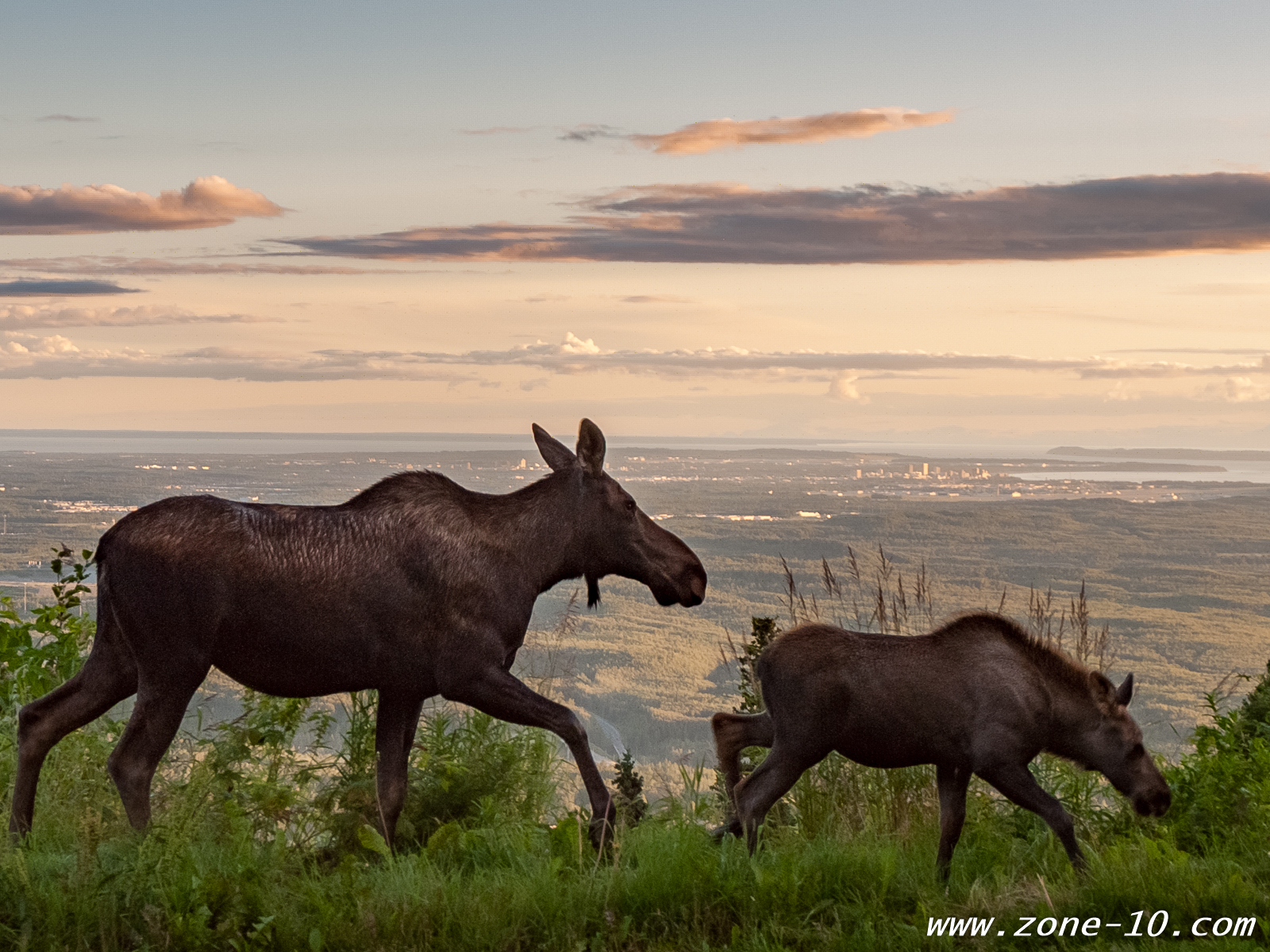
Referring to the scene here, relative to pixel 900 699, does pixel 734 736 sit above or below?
below

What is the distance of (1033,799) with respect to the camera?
715 centimetres

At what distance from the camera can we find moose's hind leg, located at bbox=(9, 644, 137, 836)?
7465mm

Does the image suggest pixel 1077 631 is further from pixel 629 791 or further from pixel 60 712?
pixel 60 712

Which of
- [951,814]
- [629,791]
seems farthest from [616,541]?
[951,814]

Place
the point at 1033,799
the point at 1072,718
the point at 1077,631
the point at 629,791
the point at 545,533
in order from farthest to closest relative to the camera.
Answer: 1. the point at 1077,631
2. the point at 629,791
3. the point at 545,533
4. the point at 1072,718
5. the point at 1033,799

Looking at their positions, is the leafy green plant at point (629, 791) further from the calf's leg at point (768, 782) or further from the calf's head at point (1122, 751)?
the calf's head at point (1122, 751)

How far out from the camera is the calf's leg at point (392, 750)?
7566mm

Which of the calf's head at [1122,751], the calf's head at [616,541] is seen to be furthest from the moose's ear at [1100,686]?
the calf's head at [616,541]

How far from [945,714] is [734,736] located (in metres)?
1.18

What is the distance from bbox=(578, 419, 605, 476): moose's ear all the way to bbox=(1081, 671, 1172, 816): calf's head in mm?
2879

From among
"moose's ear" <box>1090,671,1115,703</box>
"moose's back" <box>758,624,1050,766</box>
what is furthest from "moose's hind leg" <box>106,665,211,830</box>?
"moose's ear" <box>1090,671,1115,703</box>

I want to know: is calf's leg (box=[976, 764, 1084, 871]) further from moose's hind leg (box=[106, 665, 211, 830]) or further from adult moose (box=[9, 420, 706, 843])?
moose's hind leg (box=[106, 665, 211, 830])

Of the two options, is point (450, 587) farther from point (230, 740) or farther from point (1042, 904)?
point (1042, 904)

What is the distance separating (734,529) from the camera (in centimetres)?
5600
